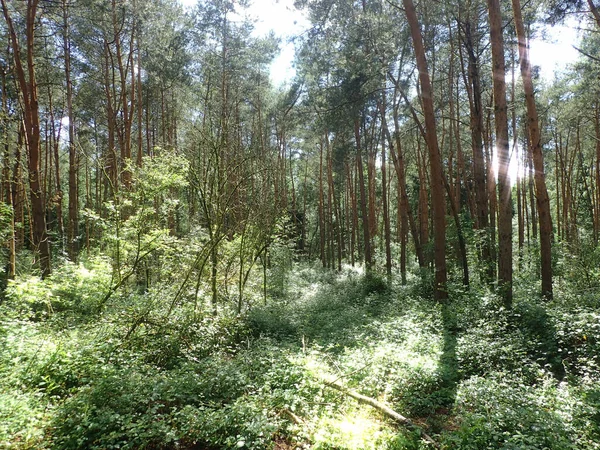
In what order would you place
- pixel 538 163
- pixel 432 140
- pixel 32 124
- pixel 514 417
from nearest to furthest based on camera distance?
pixel 514 417 → pixel 32 124 → pixel 538 163 → pixel 432 140

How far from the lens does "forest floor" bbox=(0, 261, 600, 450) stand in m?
3.60

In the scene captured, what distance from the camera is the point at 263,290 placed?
12.7 meters

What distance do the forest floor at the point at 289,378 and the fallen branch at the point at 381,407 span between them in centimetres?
5

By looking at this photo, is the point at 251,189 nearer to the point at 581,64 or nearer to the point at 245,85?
the point at 245,85

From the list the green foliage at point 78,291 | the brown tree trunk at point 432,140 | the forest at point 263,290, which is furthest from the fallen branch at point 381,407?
the green foliage at point 78,291

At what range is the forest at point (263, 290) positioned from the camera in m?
3.89

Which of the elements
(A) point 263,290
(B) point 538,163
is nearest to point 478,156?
(B) point 538,163

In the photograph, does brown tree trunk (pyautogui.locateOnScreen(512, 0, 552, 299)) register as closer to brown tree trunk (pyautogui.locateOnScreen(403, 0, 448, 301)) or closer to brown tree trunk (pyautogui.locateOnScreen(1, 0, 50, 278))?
brown tree trunk (pyautogui.locateOnScreen(403, 0, 448, 301))

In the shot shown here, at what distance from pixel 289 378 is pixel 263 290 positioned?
7701mm

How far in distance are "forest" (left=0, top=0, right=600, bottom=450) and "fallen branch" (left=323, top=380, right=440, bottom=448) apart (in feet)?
A: 0.13

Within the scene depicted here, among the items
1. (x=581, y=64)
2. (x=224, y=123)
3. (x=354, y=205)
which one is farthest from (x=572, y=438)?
(x=354, y=205)

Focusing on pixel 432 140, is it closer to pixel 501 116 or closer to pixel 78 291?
pixel 501 116

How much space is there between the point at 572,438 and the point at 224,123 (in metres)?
8.12

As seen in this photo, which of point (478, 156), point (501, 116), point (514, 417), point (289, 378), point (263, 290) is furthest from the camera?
point (263, 290)
